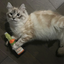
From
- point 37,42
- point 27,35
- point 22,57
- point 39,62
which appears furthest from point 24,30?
point 39,62

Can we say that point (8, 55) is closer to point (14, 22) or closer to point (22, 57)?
point (22, 57)

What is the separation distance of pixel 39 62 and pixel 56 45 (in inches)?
16.8

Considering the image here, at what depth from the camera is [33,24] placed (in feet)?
3.97

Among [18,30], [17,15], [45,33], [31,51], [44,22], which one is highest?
[17,15]

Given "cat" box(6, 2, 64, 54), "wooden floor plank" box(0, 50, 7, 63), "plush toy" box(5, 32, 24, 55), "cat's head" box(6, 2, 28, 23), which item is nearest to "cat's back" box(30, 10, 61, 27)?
"cat" box(6, 2, 64, 54)

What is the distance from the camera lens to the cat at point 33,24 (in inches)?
45.0

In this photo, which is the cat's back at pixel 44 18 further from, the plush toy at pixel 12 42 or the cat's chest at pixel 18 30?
the plush toy at pixel 12 42

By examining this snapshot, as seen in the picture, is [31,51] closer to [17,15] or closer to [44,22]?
[44,22]

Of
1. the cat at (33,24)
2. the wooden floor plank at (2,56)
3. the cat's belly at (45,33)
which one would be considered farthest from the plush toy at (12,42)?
the cat's belly at (45,33)

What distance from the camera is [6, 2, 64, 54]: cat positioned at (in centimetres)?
114

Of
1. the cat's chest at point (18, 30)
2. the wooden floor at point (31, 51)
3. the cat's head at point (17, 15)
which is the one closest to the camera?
the cat's head at point (17, 15)

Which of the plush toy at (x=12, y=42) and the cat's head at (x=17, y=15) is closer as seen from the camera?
the cat's head at (x=17, y=15)

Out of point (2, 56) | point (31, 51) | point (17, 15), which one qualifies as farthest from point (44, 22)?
point (2, 56)

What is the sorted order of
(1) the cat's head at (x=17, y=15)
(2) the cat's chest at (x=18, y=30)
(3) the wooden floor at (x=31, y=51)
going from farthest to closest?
(3) the wooden floor at (x=31, y=51), (2) the cat's chest at (x=18, y=30), (1) the cat's head at (x=17, y=15)
